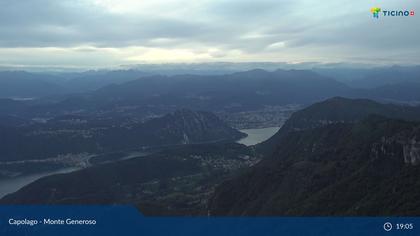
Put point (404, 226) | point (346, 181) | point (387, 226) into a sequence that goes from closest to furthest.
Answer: point (404, 226), point (387, 226), point (346, 181)

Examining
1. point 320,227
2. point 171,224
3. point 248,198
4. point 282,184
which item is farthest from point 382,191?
point 171,224

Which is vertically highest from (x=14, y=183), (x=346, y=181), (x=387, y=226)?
(x=387, y=226)

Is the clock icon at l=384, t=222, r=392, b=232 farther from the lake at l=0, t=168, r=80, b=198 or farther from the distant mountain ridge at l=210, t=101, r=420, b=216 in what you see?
the lake at l=0, t=168, r=80, b=198

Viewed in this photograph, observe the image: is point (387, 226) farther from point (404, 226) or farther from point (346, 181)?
point (346, 181)

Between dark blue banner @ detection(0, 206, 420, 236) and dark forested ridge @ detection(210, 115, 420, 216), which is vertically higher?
dark blue banner @ detection(0, 206, 420, 236)

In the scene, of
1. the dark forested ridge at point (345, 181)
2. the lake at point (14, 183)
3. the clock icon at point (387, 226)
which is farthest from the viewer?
the lake at point (14, 183)

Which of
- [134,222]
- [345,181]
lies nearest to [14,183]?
[345,181]

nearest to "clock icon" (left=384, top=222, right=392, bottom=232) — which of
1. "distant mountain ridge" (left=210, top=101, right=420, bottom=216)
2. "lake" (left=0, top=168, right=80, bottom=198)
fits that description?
"distant mountain ridge" (left=210, top=101, right=420, bottom=216)

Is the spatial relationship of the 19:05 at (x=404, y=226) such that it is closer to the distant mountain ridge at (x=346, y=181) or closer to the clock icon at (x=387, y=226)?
the clock icon at (x=387, y=226)

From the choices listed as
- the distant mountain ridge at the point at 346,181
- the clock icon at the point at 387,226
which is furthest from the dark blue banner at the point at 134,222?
the distant mountain ridge at the point at 346,181

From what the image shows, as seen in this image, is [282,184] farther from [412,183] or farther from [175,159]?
[175,159]

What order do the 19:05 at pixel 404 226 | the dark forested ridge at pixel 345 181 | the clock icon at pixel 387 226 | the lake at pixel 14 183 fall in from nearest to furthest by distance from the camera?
the 19:05 at pixel 404 226, the clock icon at pixel 387 226, the dark forested ridge at pixel 345 181, the lake at pixel 14 183
